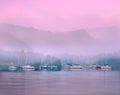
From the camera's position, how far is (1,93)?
657 cm

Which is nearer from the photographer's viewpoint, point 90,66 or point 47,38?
point 47,38

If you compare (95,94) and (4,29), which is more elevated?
(4,29)

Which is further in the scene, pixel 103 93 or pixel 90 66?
pixel 90 66

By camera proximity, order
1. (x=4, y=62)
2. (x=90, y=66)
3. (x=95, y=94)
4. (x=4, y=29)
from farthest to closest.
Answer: (x=90, y=66) → (x=4, y=62) → (x=4, y=29) → (x=95, y=94)

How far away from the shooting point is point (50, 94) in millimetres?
6465

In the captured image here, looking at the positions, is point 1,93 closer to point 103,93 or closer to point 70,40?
point 103,93

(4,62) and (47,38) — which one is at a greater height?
(47,38)

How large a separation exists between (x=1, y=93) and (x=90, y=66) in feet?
16.8

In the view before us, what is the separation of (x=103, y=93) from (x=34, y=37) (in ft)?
11.3

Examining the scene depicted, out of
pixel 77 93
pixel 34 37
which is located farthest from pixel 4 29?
pixel 77 93

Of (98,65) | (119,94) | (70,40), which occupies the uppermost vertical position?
(70,40)

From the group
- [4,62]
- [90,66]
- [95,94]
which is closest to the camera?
[95,94]

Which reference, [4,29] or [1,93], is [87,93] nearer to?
A: [1,93]

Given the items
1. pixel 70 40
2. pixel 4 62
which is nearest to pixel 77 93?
pixel 70 40
